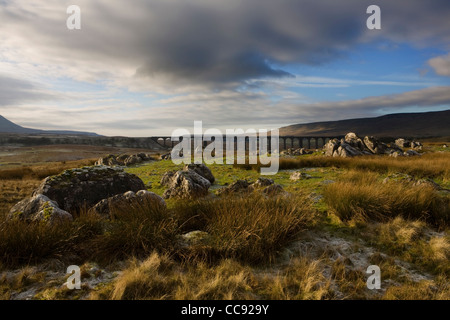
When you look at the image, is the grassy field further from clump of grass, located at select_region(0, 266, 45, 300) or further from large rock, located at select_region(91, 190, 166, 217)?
large rock, located at select_region(91, 190, 166, 217)

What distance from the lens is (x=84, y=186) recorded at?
6504mm

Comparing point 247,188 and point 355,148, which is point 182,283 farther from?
point 355,148

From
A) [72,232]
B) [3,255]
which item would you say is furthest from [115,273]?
[3,255]

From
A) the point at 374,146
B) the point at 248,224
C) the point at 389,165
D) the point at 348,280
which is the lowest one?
the point at 348,280

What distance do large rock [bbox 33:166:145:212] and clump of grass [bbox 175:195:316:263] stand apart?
111 inches

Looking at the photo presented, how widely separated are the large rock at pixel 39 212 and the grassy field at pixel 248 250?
414 millimetres

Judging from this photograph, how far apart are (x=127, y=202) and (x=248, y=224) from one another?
9.88 feet

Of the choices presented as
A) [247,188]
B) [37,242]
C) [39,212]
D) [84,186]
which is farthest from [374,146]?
[37,242]

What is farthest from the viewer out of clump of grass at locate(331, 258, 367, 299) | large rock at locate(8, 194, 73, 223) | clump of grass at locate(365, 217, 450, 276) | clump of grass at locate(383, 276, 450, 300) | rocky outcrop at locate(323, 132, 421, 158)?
rocky outcrop at locate(323, 132, 421, 158)

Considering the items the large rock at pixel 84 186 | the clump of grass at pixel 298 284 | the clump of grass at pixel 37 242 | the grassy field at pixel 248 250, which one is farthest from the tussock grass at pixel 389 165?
the clump of grass at pixel 37 242

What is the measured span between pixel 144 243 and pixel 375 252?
4042mm

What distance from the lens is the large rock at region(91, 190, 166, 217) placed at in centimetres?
525

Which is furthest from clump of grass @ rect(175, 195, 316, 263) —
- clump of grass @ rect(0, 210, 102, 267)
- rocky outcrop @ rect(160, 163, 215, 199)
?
clump of grass @ rect(0, 210, 102, 267)

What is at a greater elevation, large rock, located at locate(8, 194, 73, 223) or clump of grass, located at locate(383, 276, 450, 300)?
large rock, located at locate(8, 194, 73, 223)
